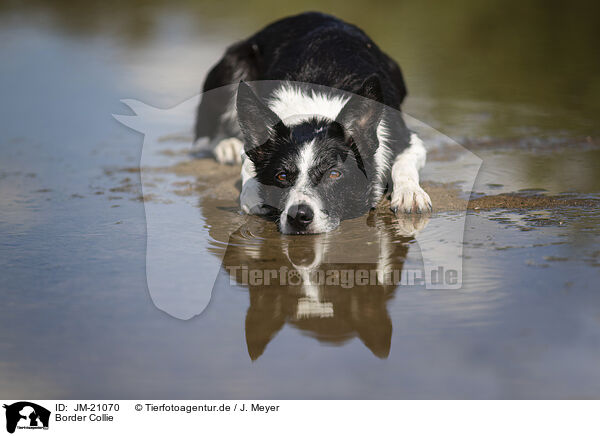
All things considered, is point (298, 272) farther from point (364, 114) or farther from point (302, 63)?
point (302, 63)

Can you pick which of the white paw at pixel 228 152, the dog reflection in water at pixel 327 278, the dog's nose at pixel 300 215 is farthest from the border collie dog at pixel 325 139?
the white paw at pixel 228 152

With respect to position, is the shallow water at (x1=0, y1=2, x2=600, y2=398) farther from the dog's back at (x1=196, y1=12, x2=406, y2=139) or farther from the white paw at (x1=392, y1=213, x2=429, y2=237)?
the dog's back at (x1=196, y1=12, x2=406, y2=139)

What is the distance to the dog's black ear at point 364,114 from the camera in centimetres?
440

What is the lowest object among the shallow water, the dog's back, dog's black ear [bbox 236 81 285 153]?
the shallow water

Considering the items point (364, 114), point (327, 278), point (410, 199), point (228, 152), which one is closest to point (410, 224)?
point (410, 199)

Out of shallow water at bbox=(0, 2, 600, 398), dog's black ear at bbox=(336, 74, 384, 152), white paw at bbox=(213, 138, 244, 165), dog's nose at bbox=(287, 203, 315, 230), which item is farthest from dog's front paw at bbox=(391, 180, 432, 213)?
white paw at bbox=(213, 138, 244, 165)

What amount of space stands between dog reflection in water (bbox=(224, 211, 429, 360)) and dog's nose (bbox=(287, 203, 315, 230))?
76 millimetres

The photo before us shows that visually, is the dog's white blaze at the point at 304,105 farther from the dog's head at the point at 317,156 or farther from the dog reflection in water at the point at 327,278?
the dog reflection in water at the point at 327,278

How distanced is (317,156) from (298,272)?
40.1 inches

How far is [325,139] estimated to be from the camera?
4.39 m

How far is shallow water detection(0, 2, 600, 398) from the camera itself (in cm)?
258

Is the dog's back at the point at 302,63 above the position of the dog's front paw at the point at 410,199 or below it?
above

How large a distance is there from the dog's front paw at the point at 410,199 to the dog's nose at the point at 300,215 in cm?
69

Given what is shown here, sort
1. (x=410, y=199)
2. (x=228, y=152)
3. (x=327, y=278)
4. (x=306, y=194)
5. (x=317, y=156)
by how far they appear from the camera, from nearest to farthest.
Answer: (x=327, y=278)
(x=306, y=194)
(x=317, y=156)
(x=410, y=199)
(x=228, y=152)
